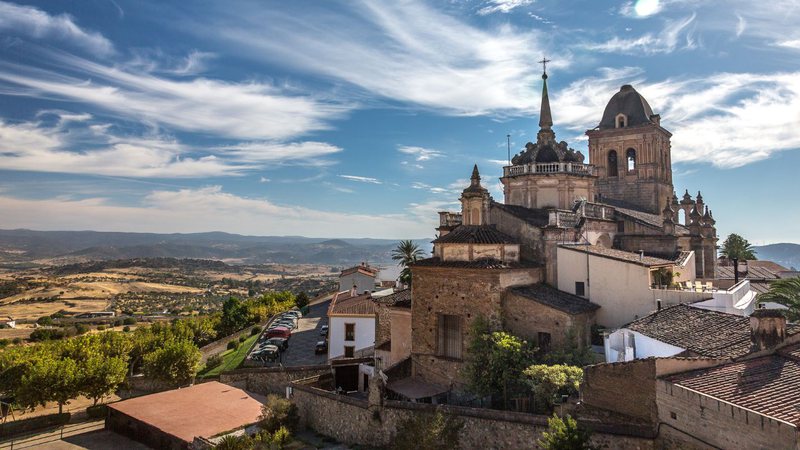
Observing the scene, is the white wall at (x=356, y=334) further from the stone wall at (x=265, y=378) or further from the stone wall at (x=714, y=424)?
the stone wall at (x=714, y=424)

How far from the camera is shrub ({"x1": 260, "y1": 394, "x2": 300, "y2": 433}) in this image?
76.5 ft

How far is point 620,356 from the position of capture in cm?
1873

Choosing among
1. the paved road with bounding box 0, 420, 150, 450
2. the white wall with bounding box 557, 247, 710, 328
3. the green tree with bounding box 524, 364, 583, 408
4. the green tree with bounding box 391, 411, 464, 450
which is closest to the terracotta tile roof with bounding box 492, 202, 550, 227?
the white wall with bounding box 557, 247, 710, 328

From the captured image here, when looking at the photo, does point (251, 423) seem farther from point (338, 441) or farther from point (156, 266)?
point (156, 266)

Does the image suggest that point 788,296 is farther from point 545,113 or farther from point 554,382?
point 545,113

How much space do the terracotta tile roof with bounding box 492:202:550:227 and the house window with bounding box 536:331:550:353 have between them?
6676 millimetres

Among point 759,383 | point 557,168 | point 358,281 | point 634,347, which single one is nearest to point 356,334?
point 557,168

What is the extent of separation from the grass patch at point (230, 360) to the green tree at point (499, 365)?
71.1 feet

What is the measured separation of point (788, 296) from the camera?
22641 mm

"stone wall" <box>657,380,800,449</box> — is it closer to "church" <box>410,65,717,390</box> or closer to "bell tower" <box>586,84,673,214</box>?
"church" <box>410,65,717,390</box>

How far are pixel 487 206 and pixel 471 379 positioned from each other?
1068 cm

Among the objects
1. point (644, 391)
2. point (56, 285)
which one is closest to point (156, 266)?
point (56, 285)

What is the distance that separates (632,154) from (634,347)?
1237 inches

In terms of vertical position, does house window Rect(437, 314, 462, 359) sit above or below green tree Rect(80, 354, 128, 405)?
above
